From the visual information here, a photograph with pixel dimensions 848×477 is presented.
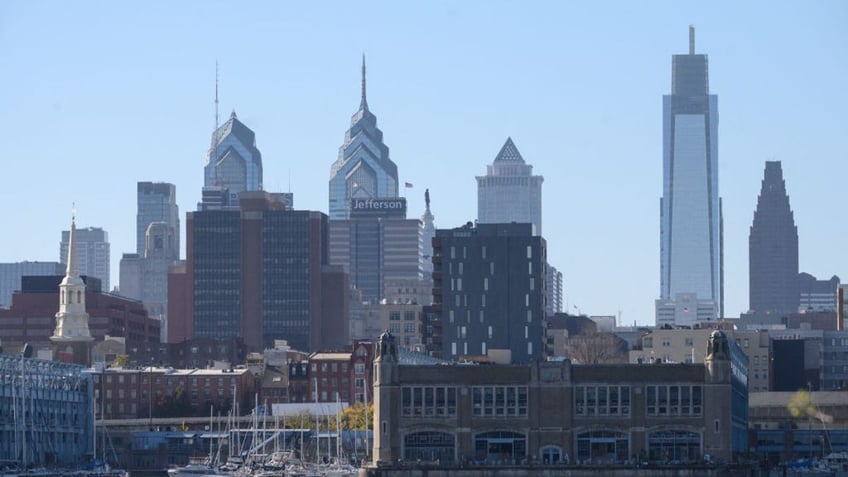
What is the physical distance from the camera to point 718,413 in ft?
572

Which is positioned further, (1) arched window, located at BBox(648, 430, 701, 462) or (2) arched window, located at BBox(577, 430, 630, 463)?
(2) arched window, located at BBox(577, 430, 630, 463)

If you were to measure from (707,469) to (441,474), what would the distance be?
18258 mm

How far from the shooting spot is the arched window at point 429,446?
175375 millimetres

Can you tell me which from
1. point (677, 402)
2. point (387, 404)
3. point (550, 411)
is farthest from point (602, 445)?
point (387, 404)

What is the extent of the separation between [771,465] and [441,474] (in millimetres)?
38735

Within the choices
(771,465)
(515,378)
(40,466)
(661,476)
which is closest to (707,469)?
(661,476)

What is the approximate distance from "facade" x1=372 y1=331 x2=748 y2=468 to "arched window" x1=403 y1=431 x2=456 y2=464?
7cm

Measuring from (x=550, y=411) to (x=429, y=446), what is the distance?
893cm

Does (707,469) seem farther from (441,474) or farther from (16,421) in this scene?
(16,421)

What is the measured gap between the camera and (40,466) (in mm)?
199000

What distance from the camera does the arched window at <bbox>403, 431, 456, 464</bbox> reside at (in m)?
175

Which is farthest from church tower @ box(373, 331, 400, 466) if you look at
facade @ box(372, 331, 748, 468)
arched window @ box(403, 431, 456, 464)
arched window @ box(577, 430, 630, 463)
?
arched window @ box(577, 430, 630, 463)

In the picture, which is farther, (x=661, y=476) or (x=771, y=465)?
(x=771, y=465)

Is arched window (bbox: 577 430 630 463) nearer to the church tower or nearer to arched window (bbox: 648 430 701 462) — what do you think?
arched window (bbox: 648 430 701 462)
